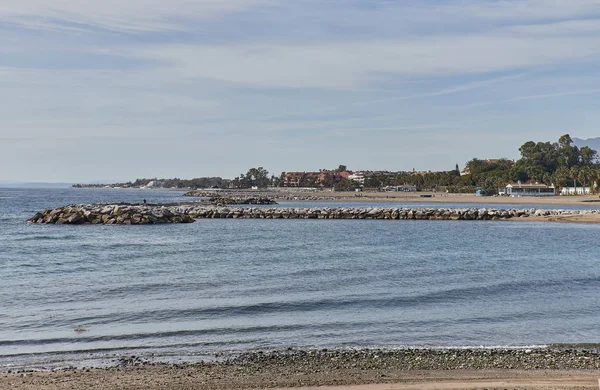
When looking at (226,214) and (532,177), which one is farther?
(532,177)

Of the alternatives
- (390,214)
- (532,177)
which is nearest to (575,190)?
(532,177)

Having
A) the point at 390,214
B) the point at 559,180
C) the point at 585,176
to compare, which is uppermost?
the point at 585,176

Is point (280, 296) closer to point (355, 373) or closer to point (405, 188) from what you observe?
point (355, 373)

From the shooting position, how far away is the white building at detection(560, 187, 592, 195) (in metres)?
132

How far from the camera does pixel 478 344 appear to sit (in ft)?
47.8

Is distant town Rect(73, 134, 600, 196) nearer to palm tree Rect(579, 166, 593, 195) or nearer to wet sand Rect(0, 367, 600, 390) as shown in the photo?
palm tree Rect(579, 166, 593, 195)

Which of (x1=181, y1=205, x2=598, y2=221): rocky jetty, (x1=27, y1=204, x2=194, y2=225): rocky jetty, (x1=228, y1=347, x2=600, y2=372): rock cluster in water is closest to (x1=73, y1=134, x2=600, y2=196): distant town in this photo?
(x1=181, y1=205, x2=598, y2=221): rocky jetty

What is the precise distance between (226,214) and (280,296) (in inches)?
1992

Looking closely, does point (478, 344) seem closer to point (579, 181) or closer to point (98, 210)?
point (98, 210)

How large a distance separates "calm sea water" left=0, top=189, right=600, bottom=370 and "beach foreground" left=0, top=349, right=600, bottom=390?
1.12 metres

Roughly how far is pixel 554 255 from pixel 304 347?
22324 millimetres

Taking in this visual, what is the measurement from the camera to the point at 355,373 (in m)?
11.9

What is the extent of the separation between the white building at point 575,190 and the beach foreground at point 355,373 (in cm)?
12737

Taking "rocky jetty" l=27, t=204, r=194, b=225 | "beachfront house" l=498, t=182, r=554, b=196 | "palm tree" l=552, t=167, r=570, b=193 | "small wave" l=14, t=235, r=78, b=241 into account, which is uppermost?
"palm tree" l=552, t=167, r=570, b=193
